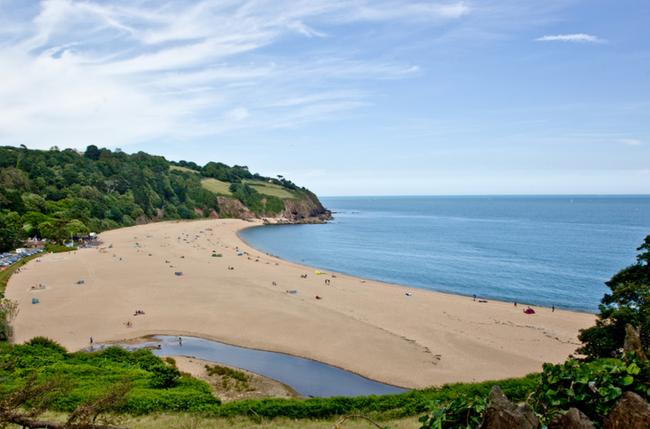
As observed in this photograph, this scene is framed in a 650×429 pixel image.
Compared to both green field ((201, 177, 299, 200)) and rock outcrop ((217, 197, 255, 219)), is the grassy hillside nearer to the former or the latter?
green field ((201, 177, 299, 200))

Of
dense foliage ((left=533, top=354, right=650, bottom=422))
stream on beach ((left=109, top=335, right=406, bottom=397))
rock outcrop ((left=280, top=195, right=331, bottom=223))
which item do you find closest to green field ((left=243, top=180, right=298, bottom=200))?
rock outcrop ((left=280, top=195, right=331, bottom=223))

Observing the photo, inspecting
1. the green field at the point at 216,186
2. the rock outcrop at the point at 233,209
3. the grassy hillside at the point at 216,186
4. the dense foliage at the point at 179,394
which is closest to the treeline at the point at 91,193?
the rock outcrop at the point at 233,209

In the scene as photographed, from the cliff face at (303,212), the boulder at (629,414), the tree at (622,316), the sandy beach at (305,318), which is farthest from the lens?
the cliff face at (303,212)

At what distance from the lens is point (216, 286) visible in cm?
4728

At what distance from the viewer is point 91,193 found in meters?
104

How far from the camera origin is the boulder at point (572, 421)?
528 centimetres

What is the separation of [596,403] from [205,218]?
144902 mm

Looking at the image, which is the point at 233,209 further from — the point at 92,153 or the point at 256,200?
the point at 92,153

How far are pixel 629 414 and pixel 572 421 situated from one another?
651 mm

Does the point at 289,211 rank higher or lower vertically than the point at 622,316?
higher

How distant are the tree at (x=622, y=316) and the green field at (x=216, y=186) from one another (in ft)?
473

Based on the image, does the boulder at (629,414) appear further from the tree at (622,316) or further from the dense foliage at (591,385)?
the tree at (622,316)

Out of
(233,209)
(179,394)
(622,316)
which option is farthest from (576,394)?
(233,209)

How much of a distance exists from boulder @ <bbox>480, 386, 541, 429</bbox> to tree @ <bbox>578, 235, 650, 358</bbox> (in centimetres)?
1515
